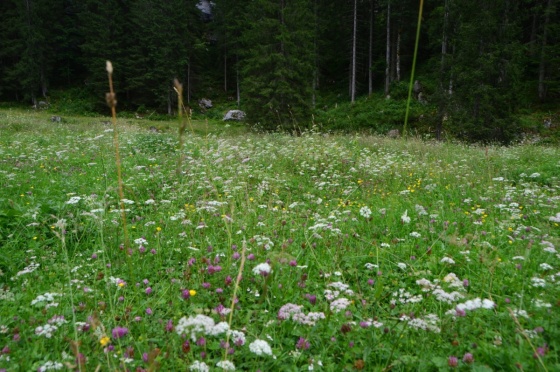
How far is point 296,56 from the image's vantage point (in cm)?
2302

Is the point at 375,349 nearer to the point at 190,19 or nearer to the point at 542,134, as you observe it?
the point at 542,134

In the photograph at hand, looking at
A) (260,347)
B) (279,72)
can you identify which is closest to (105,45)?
(279,72)

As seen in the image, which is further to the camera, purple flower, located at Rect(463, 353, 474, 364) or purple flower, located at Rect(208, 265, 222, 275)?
purple flower, located at Rect(208, 265, 222, 275)

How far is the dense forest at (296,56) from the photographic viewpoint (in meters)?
18.0

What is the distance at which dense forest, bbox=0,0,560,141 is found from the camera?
59.0ft

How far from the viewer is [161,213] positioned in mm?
4227

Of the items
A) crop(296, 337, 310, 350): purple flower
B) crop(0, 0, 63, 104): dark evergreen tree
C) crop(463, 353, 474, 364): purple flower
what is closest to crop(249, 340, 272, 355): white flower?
crop(296, 337, 310, 350): purple flower

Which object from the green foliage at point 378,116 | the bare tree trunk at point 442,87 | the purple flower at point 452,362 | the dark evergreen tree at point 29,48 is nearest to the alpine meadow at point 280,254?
the purple flower at point 452,362

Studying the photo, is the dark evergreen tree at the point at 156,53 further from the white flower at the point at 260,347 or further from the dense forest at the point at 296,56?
the white flower at the point at 260,347

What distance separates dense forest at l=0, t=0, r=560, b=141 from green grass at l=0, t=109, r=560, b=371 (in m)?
14.4

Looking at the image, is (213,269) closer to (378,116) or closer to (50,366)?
(50,366)

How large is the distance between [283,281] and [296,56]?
22.5 metres

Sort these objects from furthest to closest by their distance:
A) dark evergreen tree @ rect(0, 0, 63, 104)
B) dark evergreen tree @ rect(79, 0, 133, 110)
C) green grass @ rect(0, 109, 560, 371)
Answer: dark evergreen tree @ rect(0, 0, 63, 104) < dark evergreen tree @ rect(79, 0, 133, 110) < green grass @ rect(0, 109, 560, 371)

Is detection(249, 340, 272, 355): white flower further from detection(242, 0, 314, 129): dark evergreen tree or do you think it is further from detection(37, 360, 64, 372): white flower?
detection(242, 0, 314, 129): dark evergreen tree
